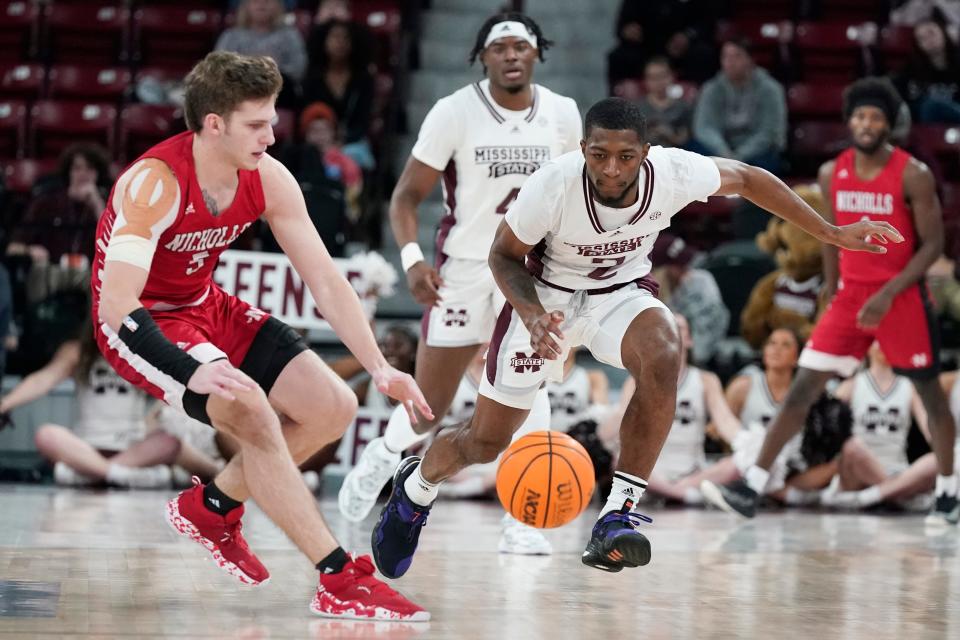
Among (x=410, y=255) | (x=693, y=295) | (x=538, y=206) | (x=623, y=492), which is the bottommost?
(x=623, y=492)

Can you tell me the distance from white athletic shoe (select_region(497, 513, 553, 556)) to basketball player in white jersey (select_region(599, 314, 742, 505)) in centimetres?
259

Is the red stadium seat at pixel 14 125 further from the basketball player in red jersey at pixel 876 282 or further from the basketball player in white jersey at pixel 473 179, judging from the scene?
the basketball player in red jersey at pixel 876 282

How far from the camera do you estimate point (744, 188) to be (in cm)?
520

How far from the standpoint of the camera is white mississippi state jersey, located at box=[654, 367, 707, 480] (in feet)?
30.0

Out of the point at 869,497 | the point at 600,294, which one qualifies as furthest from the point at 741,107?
the point at 600,294

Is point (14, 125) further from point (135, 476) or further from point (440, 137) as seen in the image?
point (440, 137)

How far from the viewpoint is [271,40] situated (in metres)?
11.6

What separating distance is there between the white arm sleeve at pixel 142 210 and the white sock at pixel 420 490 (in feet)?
4.29

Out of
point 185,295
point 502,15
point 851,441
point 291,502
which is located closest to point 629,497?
point 291,502

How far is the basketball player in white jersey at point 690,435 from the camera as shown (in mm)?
8969

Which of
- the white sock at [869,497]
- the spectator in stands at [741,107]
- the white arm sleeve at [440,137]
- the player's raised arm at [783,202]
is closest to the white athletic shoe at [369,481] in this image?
the white arm sleeve at [440,137]

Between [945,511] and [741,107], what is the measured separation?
162 inches

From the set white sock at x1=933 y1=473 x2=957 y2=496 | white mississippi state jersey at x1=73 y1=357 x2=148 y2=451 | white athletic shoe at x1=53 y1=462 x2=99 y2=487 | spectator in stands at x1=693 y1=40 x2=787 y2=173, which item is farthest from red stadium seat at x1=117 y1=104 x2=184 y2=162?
white sock at x1=933 y1=473 x2=957 y2=496

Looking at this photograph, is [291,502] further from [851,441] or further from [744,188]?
[851,441]
